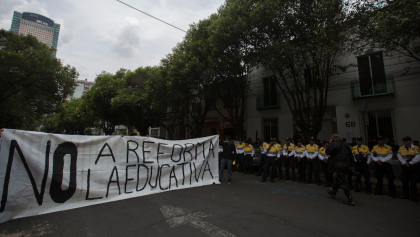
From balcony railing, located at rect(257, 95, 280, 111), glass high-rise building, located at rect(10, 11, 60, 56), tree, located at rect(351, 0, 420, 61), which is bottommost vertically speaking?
balcony railing, located at rect(257, 95, 280, 111)

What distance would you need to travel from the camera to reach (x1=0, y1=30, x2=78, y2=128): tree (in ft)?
46.4

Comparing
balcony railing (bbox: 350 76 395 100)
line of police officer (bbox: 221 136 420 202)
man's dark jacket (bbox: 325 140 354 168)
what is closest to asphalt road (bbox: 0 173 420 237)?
line of police officer (bbox: 221 136 420 202)

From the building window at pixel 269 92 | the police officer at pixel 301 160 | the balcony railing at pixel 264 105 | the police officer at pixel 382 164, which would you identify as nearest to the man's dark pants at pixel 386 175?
the police officer at pixel 382 164

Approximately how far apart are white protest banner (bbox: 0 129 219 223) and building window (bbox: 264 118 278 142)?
11.1 m

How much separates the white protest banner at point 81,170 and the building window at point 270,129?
36.6 ft

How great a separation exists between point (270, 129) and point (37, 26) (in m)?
173

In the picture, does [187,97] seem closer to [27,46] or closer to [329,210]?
[27,46]

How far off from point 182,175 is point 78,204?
288cm

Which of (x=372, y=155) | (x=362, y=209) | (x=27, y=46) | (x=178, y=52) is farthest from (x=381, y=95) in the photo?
(x=27, y=46)

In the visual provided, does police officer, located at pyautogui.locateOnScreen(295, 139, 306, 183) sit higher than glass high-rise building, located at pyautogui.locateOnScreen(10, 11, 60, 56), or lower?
lower

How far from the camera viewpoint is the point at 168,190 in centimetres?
639

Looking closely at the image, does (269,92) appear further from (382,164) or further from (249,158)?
(382,164)

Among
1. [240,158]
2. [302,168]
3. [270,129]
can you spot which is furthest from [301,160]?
[270,129]

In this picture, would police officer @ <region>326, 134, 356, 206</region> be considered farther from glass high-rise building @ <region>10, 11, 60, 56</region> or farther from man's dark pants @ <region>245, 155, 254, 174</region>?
glass high-rise building @ <region>10, 11, 60, 56</region>
